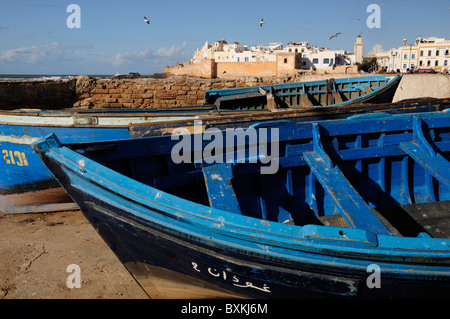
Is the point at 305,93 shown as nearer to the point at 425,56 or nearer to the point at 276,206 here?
the point at 276,206

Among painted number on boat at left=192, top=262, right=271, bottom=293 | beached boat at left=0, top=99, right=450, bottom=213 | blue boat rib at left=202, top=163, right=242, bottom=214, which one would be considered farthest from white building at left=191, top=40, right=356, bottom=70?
painted number on boat at left=192, top=262, right=271, bottom=293

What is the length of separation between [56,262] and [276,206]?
134 inches

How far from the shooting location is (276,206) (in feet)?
13.8

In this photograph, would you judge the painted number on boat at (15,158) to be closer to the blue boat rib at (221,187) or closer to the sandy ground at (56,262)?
the sandy ground at (56,262)

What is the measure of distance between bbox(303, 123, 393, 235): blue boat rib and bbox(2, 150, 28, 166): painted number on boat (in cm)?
544

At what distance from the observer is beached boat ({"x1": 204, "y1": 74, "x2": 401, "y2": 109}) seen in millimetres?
10453

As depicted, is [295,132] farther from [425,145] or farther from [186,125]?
[186,125]

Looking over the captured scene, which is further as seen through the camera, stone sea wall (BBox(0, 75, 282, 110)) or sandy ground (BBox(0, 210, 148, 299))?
stone sea wall (BBox(0, 75, 282, 110))

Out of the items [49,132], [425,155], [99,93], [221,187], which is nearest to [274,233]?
[221,187]

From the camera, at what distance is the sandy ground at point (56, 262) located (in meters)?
4.26

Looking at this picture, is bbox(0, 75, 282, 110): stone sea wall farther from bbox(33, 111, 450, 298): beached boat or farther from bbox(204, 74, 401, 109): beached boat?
bbox(33, 111, 450, 298): beached boat

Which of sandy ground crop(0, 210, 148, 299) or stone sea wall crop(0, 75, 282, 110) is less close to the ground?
stone sea wall crop(0, 75, 282, 110)
